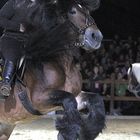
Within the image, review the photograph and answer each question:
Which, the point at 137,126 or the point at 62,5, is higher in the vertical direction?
the point at 62,5

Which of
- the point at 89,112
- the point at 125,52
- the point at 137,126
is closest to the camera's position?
the point at 89,112

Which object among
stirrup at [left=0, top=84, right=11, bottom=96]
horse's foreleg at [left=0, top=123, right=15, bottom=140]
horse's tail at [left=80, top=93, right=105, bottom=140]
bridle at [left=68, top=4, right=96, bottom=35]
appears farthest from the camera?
horse's foreleg at [left=0, top=123, right=15, bottom=140]

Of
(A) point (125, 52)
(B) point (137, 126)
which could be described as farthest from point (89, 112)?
(A) point (125, 52)

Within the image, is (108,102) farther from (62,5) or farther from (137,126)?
(62,5)

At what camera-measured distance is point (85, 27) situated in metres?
5.43

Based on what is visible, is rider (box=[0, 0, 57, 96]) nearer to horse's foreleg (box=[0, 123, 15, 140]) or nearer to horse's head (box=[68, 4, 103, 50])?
horse's head (box=[68, 4, 103, 50])

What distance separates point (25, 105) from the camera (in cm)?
565

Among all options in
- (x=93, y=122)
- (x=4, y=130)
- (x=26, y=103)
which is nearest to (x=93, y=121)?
(x=93, y=122)

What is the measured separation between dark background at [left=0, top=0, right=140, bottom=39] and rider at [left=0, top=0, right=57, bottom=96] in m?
12.3

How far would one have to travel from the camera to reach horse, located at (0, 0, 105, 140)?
17.5 feet

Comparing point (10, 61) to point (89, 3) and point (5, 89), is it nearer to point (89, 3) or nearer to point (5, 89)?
point (5, 89)

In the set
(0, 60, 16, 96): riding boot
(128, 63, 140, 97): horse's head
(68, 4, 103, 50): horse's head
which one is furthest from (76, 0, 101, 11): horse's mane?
(128, 63, 140, 97): horse's head

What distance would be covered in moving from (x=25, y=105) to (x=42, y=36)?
768 millimetres

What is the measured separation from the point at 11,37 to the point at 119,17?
13156 mm
